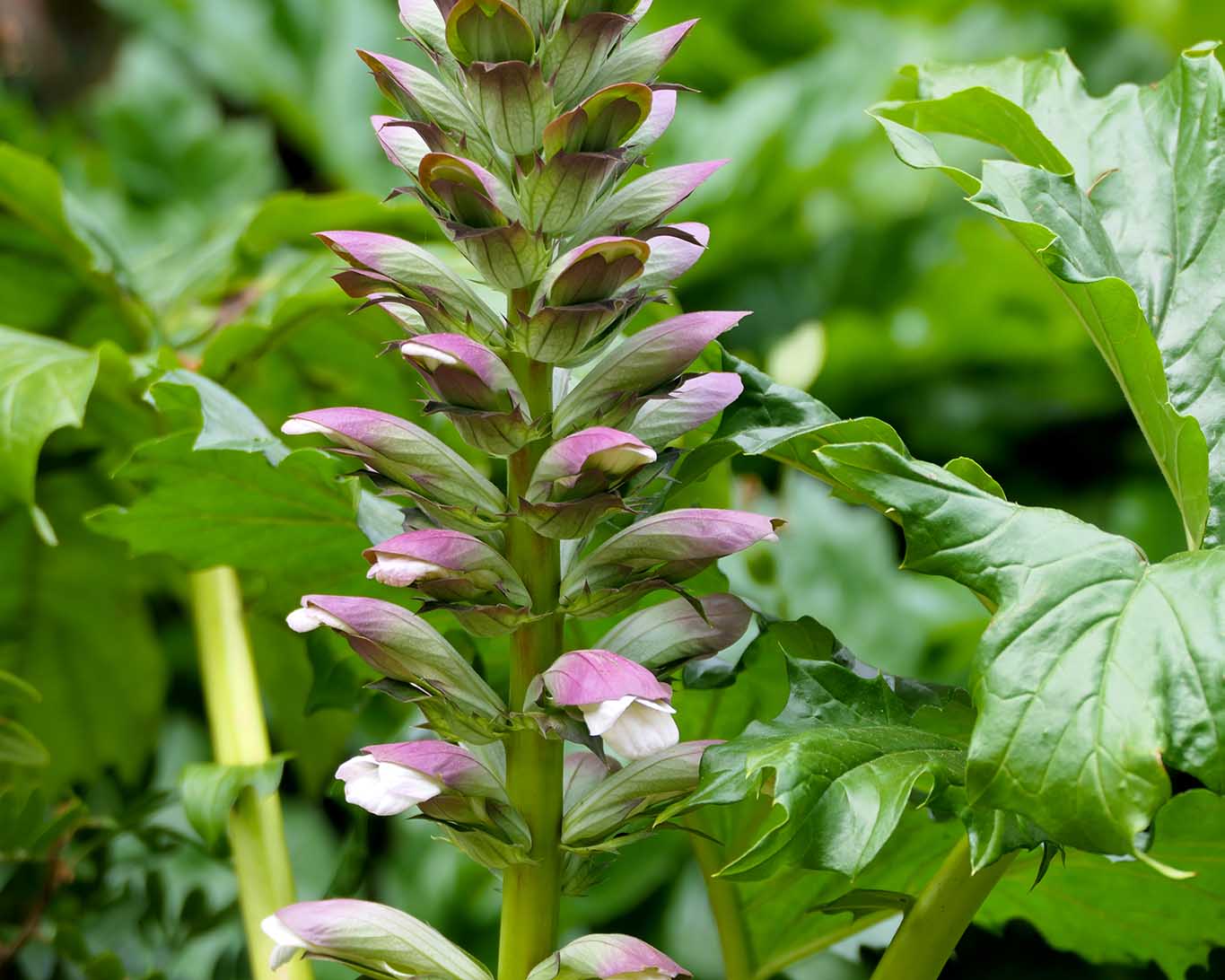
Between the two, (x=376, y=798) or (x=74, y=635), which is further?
(x=74, y=635)

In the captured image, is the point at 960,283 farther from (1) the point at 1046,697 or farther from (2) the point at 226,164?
(1) the point at 1046,697

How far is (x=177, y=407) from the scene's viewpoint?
648mm

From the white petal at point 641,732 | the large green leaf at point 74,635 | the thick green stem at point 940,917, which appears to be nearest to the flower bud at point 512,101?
the white petal at point 641,732

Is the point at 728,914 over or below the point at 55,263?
below

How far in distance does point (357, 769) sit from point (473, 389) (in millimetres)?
136

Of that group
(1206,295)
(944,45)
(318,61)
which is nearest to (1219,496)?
(1206,295)

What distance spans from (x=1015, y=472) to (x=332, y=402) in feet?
3.50

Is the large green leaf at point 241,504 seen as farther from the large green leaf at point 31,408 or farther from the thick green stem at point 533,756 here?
the thick green stem at point 533,756

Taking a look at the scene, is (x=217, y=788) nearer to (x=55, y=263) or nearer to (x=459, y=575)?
(x=459, y=575)

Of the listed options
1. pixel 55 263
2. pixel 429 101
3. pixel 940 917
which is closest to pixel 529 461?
pixel 429 101

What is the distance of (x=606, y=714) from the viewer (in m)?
0.42

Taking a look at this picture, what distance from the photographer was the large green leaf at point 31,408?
0.72m

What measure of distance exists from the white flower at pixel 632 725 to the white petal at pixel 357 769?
0.08 meters

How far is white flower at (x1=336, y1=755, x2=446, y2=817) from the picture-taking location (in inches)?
16.8
